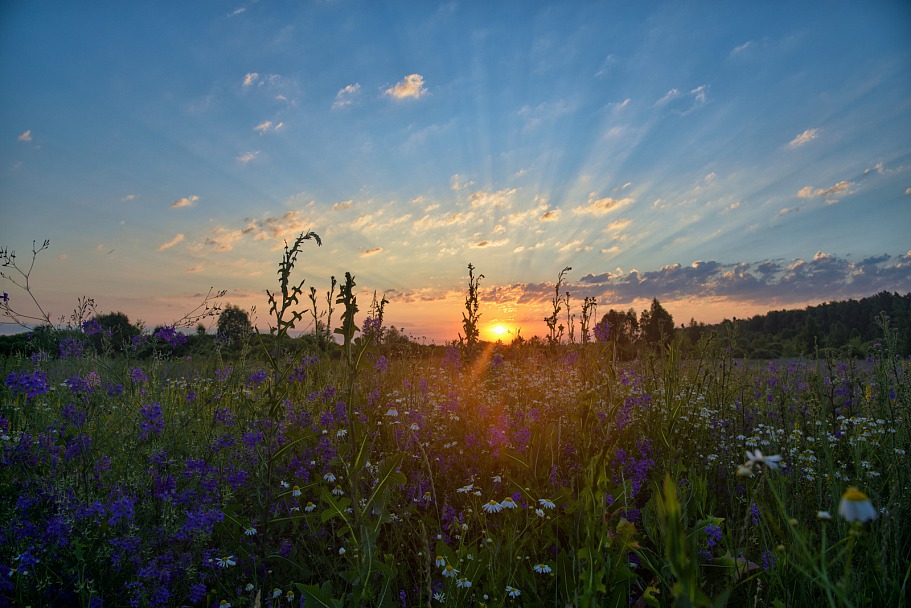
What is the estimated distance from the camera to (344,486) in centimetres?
357

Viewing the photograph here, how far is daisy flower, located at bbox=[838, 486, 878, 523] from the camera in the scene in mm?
839

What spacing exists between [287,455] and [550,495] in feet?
6.34

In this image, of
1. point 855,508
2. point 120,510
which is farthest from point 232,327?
point 855,508

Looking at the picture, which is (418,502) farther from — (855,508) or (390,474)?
(855,508)

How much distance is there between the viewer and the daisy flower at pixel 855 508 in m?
0.84

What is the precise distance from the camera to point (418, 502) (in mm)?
3342

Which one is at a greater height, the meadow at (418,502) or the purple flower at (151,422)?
the purple flower at (151,422)

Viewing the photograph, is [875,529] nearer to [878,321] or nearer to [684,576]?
[878,321]

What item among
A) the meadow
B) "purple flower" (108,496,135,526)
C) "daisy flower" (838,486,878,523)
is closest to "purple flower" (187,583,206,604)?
the meadow

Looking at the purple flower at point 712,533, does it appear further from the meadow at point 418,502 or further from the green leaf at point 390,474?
the green leaf at point 390,474

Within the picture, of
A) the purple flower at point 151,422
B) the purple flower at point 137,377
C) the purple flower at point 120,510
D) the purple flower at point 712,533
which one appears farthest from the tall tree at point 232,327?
the purple flower at point 712,533

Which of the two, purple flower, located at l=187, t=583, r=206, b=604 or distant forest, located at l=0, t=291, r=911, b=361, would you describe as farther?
distant forest, located at l=0, t=291, r=911, b=361

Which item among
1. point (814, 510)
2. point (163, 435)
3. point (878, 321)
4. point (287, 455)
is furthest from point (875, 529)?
point (163, 435)

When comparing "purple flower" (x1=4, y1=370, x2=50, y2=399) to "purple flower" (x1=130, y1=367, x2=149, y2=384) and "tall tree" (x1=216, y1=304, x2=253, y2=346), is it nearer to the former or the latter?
"purple flower" (x1=130, y1=367, x2=149, y2=384)
